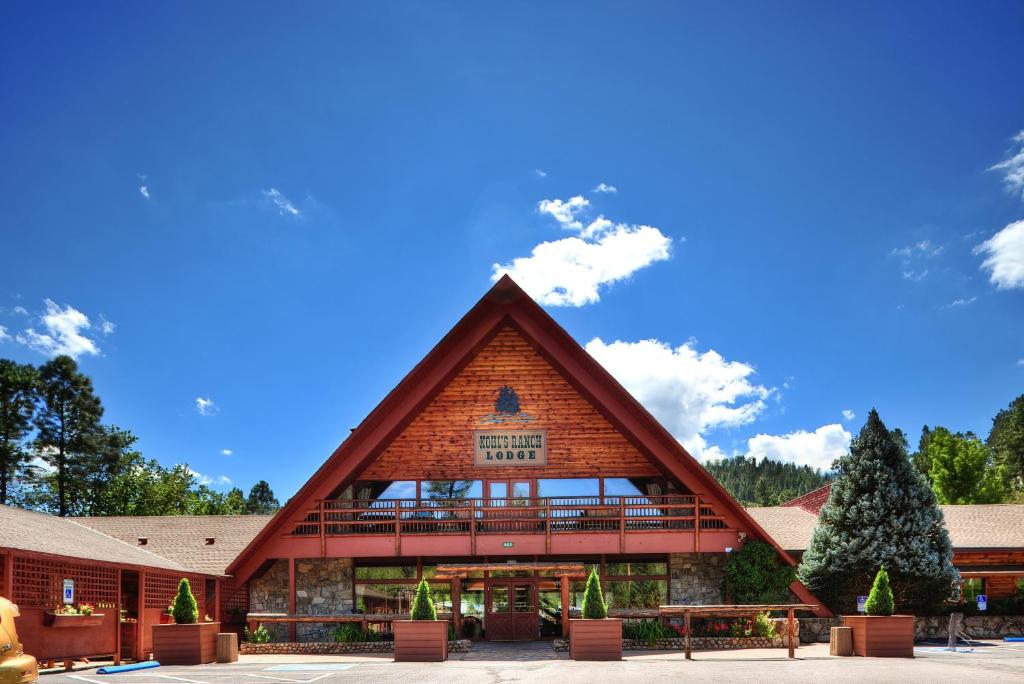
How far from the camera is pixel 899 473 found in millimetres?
21703

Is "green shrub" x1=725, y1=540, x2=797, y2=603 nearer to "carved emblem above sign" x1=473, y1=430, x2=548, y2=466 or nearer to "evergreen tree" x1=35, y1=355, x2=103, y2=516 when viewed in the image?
"carved emblem above sign" x1=473, y1=430, x2=548, y2=466

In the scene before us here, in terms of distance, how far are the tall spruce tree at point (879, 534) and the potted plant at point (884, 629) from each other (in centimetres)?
463

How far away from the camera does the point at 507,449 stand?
22.6 meters

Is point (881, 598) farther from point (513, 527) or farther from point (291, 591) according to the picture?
point (291, 591)

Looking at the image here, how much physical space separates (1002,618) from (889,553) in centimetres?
519

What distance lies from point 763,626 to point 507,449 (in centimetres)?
717

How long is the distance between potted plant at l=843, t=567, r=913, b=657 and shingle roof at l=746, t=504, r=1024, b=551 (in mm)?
6711

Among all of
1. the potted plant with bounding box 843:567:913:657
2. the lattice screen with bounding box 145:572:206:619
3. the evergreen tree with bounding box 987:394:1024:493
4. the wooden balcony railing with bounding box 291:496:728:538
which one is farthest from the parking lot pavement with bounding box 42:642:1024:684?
the evergreen tree with bounding box 987:394:1024:493

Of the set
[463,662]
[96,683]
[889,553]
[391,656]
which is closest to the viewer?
[96,683]

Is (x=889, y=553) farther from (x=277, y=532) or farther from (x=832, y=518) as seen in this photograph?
(x=277, y=532)

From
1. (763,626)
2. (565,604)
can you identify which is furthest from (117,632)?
(763,626)

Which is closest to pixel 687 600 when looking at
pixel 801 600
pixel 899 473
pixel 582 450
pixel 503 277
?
pixel 801 600

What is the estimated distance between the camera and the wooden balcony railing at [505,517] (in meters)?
22.1

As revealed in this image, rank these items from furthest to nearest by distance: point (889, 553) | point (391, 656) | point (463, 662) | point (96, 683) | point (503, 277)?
point (503, 277), point (889, 553), point (391, 656), point (463, 662), point (96, 683)
